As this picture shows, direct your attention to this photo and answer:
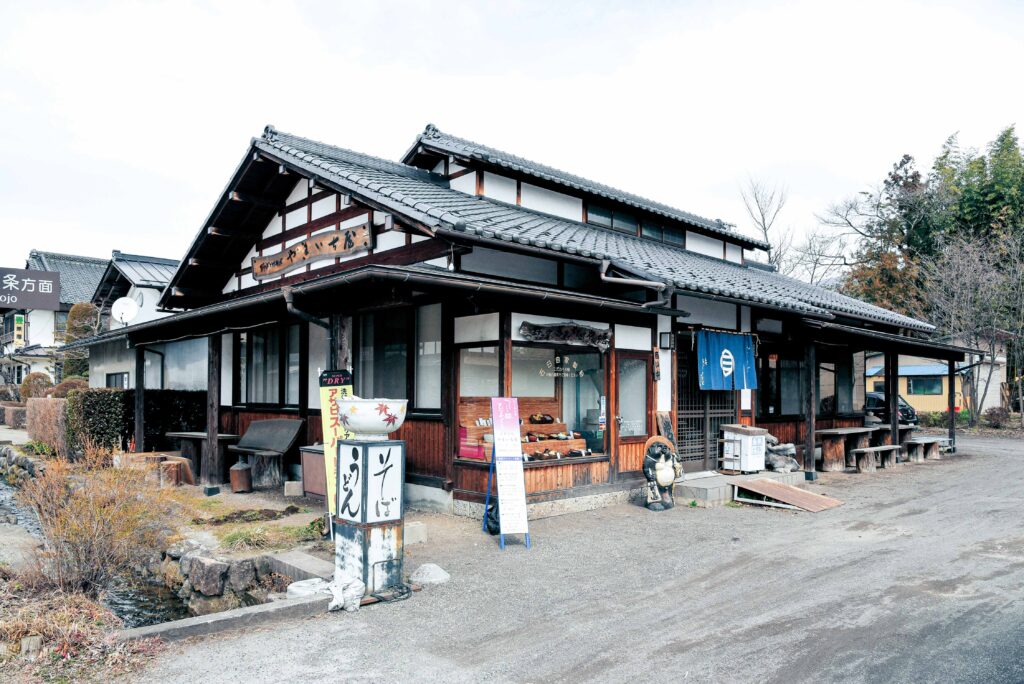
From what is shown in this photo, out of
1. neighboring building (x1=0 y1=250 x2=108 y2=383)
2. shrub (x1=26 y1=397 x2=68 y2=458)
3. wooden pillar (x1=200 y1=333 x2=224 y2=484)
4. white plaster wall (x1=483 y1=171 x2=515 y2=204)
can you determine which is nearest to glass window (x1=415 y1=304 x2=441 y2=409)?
white plaster wall (x1=483 y1=171 x2=515 y2=204)

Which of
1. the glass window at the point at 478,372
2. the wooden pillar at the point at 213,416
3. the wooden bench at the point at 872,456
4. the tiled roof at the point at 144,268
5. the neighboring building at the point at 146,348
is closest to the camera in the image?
the glass window at the point at 478,372

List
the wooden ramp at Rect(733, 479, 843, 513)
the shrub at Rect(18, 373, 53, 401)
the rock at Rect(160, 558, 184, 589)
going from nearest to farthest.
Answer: the rock at Rect(160, 558, 184, 589) → the wooden ramp at Rect(733, 479, 843, 513) → the shrub at Rect(18, 373, 53, 401)

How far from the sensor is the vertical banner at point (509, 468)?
7.38 metres

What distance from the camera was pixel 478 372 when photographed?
8.76 metres

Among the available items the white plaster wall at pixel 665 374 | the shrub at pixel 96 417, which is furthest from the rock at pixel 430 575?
the shrub at pixel 96 417

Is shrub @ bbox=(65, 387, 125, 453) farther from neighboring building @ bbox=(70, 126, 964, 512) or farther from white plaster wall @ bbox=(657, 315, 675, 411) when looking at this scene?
white plaster wall @ bbox=(657, 315, 675, 411)

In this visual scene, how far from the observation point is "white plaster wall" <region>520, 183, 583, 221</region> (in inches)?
451

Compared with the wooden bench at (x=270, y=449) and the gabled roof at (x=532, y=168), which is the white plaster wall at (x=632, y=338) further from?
the wooden bench at (x=270, y=449)

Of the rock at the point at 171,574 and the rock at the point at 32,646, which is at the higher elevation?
the rock at the point at 32,646

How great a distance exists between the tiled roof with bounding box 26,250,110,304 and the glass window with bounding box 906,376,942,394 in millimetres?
38180

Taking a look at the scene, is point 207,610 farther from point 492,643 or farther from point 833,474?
point 833,474

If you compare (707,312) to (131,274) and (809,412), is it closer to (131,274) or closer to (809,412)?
(809,412)

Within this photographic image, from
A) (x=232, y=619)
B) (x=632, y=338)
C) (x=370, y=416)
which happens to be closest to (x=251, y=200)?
(x=632, y=338)

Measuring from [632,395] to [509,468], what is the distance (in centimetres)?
295
